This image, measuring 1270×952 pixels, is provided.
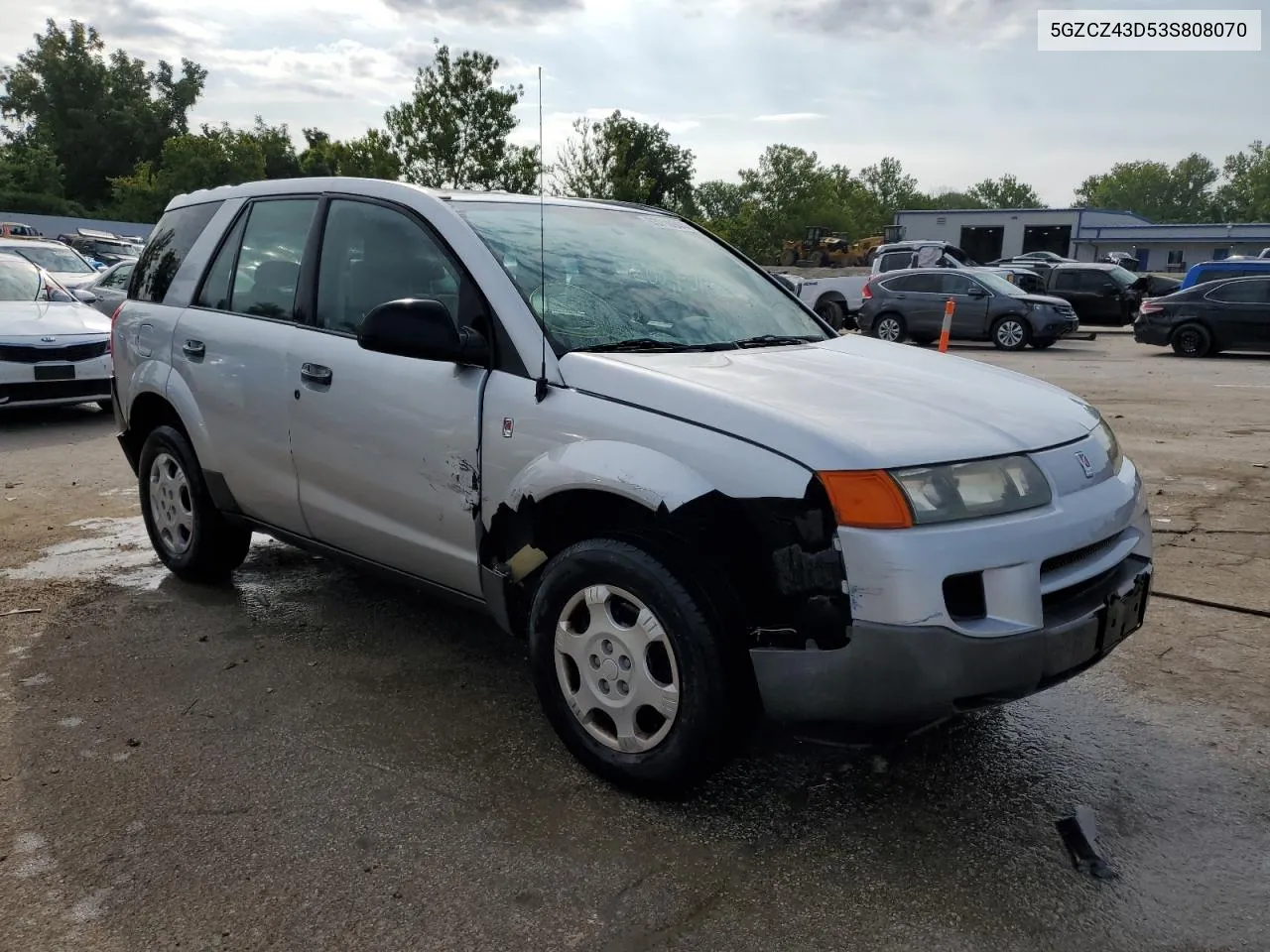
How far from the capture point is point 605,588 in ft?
9.47

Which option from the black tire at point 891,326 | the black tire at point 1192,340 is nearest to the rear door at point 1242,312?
the black tire at point 1192,340

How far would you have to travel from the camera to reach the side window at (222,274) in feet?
14.9

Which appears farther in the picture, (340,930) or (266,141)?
(266,141)

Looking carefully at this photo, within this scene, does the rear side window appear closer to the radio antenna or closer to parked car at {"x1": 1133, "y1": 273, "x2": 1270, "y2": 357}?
the radio antenna

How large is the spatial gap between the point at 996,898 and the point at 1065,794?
65 centimetres

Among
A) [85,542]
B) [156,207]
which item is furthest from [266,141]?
[85,542]

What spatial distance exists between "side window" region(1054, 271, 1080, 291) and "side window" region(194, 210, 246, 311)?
23.7 metres

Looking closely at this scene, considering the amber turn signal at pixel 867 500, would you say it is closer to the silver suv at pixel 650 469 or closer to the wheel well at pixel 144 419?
the silver suv at pixel 650 469

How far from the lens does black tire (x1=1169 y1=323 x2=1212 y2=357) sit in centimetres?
1769

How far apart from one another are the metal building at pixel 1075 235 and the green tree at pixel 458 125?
2289 centimetres

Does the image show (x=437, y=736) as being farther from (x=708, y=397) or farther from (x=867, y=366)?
(x=867, y=366)

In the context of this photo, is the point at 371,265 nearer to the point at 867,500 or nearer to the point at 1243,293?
the point at 867,500

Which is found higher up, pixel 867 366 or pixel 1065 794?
pixel 867 366

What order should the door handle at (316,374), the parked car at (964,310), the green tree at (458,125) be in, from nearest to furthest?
the door handle at (316,374)
the parked car at (964,310)
the green tree at (458,125)
